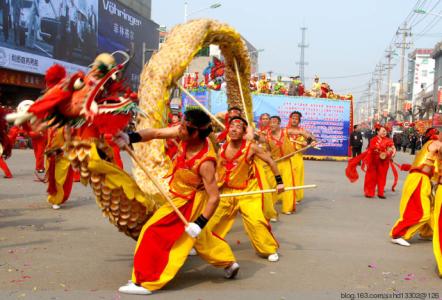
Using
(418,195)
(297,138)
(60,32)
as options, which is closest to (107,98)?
(418,195)

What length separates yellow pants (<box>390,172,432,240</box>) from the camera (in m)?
6.42

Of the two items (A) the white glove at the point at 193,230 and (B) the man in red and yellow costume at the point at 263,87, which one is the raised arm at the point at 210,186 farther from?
(B) the man in red and yellow costume at the point at 263,87

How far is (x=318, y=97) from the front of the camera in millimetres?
22578

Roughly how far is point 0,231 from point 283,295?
3.79 meters

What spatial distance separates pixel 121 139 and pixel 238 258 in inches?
81.1

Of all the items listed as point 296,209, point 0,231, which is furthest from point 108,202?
point 296,209

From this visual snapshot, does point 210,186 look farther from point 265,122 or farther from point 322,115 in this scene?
point 322,115

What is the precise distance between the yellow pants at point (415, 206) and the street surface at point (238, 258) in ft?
0.75

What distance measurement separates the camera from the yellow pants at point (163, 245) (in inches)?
171

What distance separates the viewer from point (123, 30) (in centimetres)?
3391

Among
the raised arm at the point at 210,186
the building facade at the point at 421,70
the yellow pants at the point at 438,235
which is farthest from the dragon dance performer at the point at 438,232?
the building facade at the point at 421,70

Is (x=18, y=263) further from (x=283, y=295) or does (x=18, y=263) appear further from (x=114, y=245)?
(x=283, y=295)

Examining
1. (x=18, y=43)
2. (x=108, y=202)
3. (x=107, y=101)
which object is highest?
(x=18, y=43)

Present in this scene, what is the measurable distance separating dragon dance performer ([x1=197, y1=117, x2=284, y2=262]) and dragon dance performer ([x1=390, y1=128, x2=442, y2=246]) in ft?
5.63
